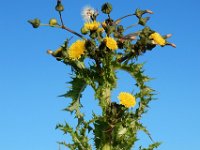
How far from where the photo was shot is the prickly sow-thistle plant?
7.47m

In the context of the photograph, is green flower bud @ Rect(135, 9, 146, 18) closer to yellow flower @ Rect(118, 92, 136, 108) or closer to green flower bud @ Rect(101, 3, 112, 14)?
green flower bud @ Rect(101, 3, 112, 14)

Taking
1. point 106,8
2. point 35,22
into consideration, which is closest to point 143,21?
point 106,8

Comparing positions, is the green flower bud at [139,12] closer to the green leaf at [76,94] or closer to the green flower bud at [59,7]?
the green flower bud at [59,7]

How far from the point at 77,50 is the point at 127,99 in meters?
1.21

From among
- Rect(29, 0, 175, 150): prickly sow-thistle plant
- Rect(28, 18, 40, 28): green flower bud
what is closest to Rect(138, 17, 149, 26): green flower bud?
Rect(29, 0, 175, 150): prickly sow-thistle plant

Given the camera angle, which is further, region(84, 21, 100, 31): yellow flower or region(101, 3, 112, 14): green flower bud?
region(101, 3, 112, 14): green flower bud

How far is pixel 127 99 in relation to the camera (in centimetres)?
734

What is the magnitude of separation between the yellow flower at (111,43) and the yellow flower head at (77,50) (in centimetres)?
42

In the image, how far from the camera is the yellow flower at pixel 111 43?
7.46 metres

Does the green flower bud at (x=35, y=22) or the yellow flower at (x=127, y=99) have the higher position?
the green flower bud at (x=35, y=22)

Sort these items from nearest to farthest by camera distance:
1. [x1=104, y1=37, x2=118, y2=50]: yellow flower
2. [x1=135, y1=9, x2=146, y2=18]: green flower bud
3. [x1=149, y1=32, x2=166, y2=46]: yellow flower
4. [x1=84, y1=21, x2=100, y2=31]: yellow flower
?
[x1=104, y1=37, x2=118, y2=50]: yellow flower
[x1=84, y1=21, x2=100, y2=31]: yellow flower
[x1=149, y1=32, x2=166, y2=46]: yellow flower
[x1=135, y1=9, x2=146, y2=18]: green flower bud

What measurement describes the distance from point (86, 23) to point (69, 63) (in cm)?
76

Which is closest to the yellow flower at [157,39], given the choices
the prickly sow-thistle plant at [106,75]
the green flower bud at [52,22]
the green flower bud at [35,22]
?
the prickly sow-thistle plant at [106,75]

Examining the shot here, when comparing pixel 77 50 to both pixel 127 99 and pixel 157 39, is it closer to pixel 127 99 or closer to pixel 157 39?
pixel 127 99
